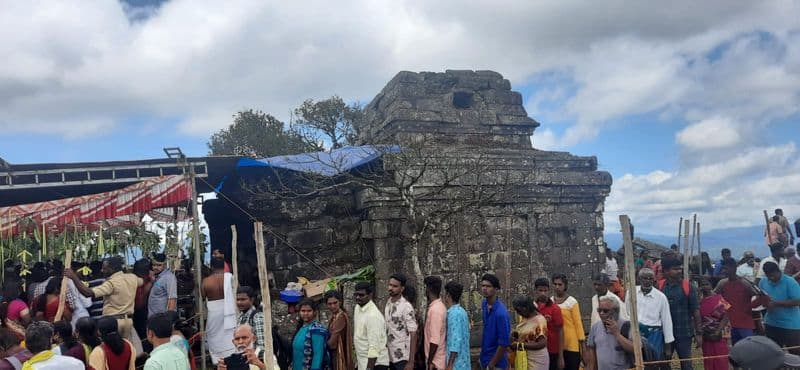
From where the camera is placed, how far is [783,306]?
6.39 m

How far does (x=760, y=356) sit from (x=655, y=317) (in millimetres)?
2989

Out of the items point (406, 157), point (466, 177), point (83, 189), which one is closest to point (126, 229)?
point (83, 189)

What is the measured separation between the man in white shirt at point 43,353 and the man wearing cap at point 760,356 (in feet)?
14.5

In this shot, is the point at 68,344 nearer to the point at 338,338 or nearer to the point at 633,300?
the point at 338,338

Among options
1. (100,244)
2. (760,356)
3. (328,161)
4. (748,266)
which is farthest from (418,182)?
(760,356)

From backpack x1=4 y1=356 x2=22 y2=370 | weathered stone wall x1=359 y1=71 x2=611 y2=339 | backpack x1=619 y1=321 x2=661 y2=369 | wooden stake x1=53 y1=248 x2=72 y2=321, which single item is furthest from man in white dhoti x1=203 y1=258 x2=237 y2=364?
backpack x1=619 y1=321 x2=661 y2=369

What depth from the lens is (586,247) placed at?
34.0 ft

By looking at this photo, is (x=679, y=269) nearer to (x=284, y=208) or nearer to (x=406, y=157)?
(x=406, y=157)

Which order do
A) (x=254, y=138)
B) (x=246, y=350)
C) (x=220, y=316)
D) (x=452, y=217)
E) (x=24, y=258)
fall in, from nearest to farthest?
(x=246, y=350)
(x=220, y=316)
(x=24, y=258)
(x=452, y=217)
(x=254, y=138)

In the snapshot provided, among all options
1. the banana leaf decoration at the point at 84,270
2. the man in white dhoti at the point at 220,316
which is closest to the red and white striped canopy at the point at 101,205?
the banana leaf decoration at the point at 84,270

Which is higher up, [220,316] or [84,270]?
[84,270]

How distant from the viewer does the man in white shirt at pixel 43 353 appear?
4.04 metres

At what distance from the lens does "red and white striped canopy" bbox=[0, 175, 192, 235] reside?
22.5 feet

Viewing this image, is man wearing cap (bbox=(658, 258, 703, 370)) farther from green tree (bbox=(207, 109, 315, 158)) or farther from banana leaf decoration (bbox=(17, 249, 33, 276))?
green tree (bbox=(207, 109, 315, 158))
